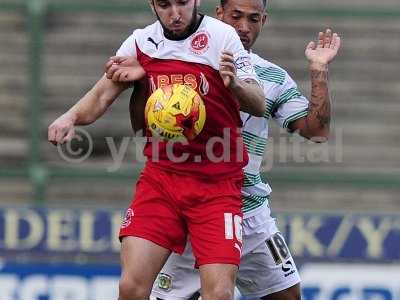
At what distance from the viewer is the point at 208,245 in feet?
21.4

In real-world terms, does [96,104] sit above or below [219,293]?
above

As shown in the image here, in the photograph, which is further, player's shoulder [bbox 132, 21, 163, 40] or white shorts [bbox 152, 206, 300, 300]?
white shorts [bbox 152, 206, 300, 300]

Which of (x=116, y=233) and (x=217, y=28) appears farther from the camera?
(x=116, y=233)

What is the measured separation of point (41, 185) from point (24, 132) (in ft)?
1.49

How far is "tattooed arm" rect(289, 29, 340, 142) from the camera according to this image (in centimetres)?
690

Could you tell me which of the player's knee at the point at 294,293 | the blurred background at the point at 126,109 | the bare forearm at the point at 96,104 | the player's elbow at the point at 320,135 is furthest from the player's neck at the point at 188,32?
the blurred background at the point at 126,109

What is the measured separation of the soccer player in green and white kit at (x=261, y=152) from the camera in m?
6.96

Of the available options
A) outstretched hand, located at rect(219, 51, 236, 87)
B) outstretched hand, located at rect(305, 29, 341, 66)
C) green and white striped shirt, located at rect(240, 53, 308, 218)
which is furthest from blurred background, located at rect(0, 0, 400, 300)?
outstretched hand, located at rect(219, 51, 236, 87)

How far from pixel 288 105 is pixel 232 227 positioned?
84cm

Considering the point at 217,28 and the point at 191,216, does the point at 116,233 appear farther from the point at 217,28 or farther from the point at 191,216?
the point at 217,28

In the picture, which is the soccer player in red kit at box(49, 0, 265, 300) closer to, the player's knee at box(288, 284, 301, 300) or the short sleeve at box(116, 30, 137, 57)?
the short sleeve at box(116, 30, 137, 57)

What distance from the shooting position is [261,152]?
7.11 meters

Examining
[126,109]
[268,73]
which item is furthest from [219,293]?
[126,109]

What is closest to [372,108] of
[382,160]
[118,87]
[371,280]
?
[382,160]
